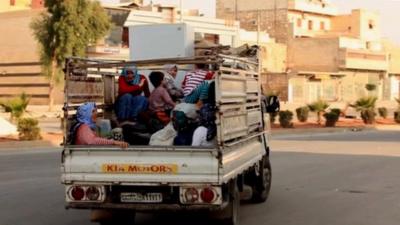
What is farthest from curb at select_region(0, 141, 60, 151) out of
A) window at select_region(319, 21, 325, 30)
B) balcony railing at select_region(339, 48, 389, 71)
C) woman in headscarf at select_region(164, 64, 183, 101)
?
window at select_region(319, 21, 325, 30)

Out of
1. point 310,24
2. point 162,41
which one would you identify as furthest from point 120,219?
point 310,24

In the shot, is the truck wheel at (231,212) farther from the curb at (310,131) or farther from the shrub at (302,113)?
the shrub at (302,113)

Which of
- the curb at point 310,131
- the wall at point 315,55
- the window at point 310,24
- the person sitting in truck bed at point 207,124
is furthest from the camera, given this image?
the window at point 310,24

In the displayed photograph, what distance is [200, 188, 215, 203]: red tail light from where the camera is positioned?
7.60 meters

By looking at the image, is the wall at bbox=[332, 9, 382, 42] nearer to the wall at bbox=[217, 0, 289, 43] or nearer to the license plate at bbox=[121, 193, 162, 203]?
the wall at bbox=[217, 0, 289, 43]

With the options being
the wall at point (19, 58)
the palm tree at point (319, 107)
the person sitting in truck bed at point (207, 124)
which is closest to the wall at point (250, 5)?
the wall at point (19, 58)

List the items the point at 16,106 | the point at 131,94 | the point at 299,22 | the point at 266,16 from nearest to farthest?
the point at 131,94, the point at 16,106, the point at 266,16, the point at 299,22

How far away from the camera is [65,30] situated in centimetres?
5244

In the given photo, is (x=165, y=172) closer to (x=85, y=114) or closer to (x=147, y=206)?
(x=147, y=206)

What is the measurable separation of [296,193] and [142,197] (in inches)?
206

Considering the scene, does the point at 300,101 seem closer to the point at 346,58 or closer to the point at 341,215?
the point at 346,58

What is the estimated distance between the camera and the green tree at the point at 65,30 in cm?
5259

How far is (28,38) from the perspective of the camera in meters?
67.5

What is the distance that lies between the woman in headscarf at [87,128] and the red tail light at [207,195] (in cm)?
109
